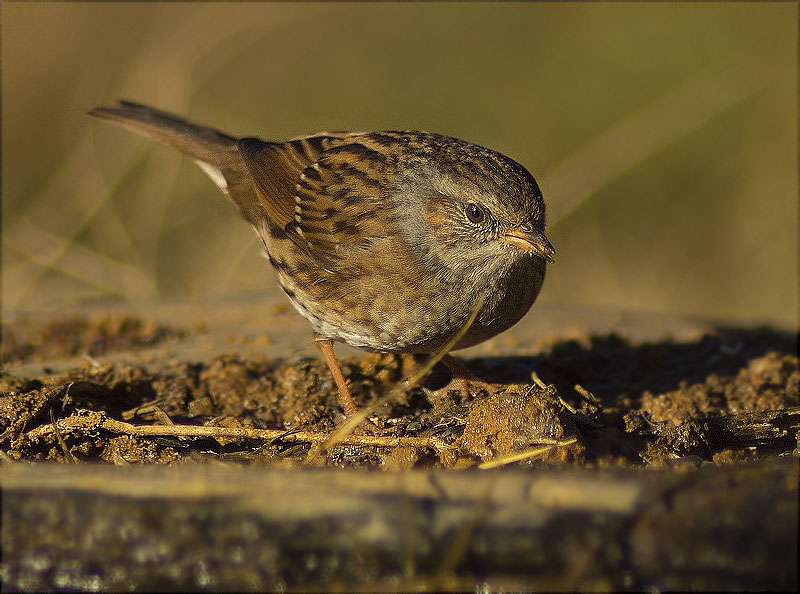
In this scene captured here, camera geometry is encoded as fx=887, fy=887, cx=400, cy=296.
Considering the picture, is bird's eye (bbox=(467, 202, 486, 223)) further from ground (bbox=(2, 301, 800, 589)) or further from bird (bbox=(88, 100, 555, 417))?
ground (bbox=(2, 301, 800, 589))

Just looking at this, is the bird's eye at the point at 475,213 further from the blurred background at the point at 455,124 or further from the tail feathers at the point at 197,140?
the blurred background at the point at 455,124

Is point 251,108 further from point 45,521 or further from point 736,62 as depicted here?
point 45,521

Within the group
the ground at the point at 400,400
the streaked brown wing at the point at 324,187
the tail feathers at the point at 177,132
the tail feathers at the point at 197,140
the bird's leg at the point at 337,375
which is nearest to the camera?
the ground at the point at 400,400

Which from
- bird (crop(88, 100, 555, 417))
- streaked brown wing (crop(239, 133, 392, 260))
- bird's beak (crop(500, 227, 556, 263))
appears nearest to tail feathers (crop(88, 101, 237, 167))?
streaked brown wing (crop(239, 133, 392, 260))

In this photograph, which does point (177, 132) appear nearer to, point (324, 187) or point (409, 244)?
point (324, 187)

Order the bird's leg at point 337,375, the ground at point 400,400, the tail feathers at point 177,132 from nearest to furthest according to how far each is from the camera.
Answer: the ground at point 400,400
the bird's leg at point 337,375
the tail feathers at point 177,132

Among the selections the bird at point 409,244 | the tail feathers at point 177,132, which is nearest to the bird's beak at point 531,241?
the bird at point 409,244
